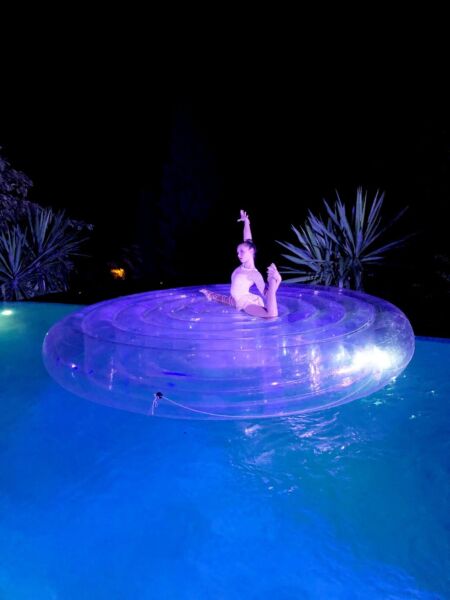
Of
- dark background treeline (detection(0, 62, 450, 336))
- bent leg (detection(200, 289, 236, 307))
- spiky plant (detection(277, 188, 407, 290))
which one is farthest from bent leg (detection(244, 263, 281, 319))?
spiky plant (detection(277, 188, 407, 290))

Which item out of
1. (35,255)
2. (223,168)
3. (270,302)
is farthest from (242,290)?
(35,255)

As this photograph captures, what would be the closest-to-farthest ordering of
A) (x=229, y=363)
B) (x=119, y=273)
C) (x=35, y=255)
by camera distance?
(x=229, y=363)
(x=35, y=255)
(x=119, y=273)

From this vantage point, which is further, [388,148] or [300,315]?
[388,148]

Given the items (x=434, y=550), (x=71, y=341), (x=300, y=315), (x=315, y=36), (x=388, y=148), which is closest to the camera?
(x=434, y=550)

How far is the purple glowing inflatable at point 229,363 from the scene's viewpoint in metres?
2.82

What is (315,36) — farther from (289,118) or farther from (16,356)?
(16,356)

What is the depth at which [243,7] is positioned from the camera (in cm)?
882

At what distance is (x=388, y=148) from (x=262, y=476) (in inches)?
275

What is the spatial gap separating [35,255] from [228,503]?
8.50 m

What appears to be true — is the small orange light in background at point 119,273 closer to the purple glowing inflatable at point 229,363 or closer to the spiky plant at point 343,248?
the spiky plant at point 343,248

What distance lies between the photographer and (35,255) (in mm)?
9500

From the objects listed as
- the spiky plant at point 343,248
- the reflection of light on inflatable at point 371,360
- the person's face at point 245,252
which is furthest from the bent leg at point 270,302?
the spiky plant at point 343,248

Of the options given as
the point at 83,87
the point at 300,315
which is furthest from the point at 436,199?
the point at 83,87

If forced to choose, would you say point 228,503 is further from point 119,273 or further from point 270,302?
point 119,273
